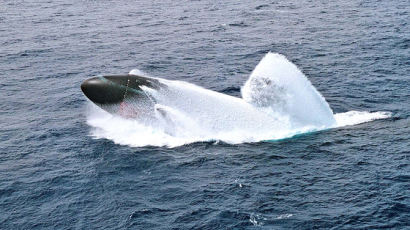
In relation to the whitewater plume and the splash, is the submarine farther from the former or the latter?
the whitewater plume

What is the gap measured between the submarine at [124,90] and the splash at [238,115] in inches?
25.7

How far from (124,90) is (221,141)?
11.2 metres

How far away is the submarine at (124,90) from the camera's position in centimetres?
5409

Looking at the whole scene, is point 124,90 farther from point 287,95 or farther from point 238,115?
point 287,95

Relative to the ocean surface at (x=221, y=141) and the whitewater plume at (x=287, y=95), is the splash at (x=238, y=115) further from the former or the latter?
the ocean surface at (x=221, y=141)

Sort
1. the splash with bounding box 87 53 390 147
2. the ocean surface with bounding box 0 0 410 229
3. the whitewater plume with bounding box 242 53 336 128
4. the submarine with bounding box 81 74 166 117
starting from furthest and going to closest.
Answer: the submarine with bounding box 81 74 166 117
the whitewater plume with bounding box 242 53 336 128
the splash with bounding box 87 53 390 147
the ocean surface with bounding box 0 0 410 229

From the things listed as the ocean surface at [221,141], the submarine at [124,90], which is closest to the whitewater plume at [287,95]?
the ocean surface at [221,141]

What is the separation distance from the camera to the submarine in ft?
177

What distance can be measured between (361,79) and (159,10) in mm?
60593

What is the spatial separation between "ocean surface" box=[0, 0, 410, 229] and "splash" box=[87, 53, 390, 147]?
144 millimetres

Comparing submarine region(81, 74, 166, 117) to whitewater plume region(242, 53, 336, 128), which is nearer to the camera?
whitewater plume region(242, 53, 336, 128)

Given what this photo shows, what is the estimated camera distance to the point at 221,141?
5197 cm

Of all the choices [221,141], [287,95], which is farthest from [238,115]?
[287,95]

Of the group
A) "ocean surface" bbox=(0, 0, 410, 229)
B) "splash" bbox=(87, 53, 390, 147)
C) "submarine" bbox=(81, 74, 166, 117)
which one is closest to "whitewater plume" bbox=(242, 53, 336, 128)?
"splash" bbox=(87, 53, 390, 147)
